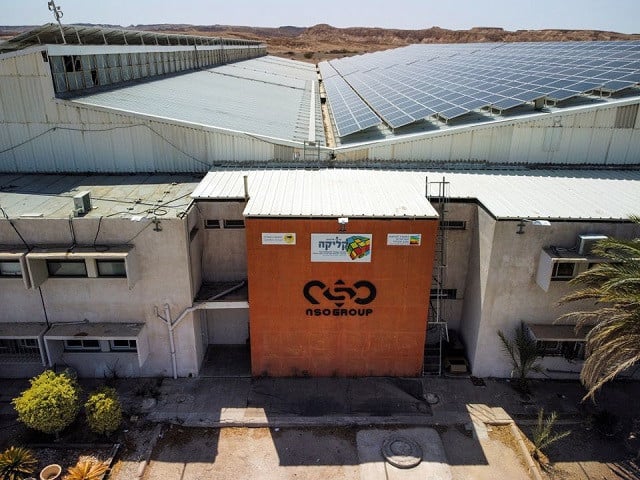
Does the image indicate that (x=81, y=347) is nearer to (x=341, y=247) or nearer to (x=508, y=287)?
(x=341, y=247)

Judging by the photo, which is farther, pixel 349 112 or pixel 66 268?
pixel 349 112

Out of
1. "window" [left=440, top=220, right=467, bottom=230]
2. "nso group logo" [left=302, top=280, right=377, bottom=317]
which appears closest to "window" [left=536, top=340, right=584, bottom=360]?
"window" [left=440, top=220, right=467, bottom=230]

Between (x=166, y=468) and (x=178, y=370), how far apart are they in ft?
14.3

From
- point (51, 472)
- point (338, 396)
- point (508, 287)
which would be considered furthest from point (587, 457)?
point (51, 472)

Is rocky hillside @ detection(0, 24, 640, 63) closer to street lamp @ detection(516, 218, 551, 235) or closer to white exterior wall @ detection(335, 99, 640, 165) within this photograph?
white exterior wall @ detection(335, 99, 640, 165)

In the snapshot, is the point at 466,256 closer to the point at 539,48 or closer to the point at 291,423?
the point at 291,423

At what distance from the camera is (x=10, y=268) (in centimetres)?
1628

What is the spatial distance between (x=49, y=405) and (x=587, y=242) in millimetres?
18567

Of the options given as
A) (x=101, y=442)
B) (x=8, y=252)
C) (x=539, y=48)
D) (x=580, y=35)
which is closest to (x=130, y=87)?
(x=8, y=252)

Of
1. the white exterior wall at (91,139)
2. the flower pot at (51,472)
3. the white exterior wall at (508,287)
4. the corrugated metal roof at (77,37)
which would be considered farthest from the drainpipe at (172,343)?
the corrugated metal roof at (77,37)

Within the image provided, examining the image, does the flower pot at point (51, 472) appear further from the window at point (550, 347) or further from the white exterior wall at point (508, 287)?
the window at point (550, 347)

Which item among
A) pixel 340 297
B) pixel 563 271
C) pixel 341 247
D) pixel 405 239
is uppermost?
pixel 405 239

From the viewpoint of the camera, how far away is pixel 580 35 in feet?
431

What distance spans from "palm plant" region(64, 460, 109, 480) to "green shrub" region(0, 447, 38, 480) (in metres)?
1.13
